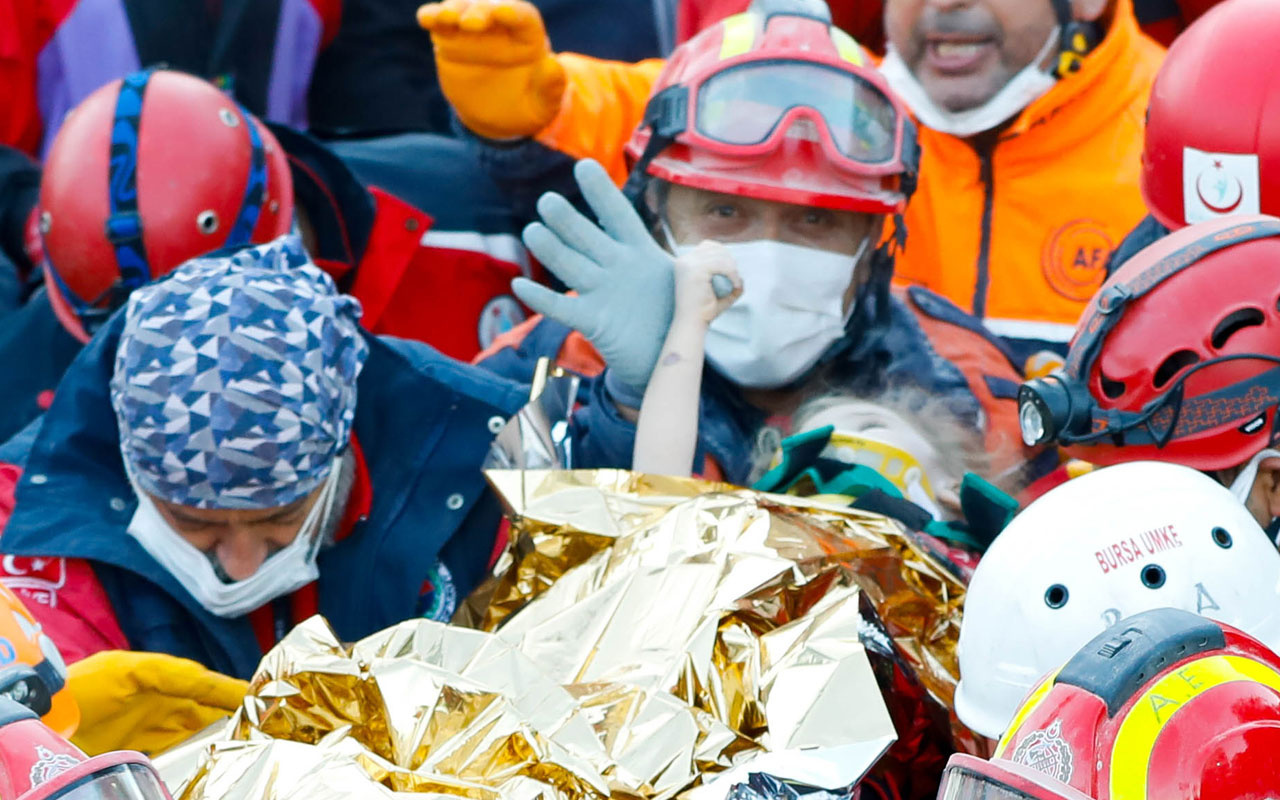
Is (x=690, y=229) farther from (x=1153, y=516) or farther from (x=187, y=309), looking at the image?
(x=1153, y=516)

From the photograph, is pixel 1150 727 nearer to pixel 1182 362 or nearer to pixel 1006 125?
pixel 1182 362

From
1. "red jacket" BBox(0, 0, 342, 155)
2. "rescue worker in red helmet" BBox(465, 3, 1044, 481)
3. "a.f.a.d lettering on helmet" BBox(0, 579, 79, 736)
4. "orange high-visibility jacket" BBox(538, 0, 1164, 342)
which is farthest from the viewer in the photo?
"red jacket" BBox(0, 0, 342, 155)

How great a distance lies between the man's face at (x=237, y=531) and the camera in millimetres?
2756

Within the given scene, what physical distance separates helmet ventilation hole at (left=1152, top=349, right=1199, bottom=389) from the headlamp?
98mm

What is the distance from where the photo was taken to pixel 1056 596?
6.75 feet

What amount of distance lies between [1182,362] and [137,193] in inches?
86.8

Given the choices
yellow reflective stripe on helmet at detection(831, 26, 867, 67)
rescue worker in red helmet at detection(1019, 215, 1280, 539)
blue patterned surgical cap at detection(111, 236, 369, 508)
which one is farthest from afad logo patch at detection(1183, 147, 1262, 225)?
blue patterned surgical cap at detection(111, 236, 369, 508)

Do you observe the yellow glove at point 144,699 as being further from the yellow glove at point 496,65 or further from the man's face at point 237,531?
the yellow glove at point 496,65

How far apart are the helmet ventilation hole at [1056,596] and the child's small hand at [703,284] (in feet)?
3.51

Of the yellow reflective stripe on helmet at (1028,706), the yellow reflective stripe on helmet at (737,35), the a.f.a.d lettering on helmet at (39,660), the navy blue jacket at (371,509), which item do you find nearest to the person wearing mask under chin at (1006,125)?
the yellow reflective stripe on helmet at (737,35)

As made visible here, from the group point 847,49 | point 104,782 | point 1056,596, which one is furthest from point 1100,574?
point 847,49

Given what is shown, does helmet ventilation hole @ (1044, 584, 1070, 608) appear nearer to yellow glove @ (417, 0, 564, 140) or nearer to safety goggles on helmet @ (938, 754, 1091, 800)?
safety goggles on helmet @ (938, 754, 1091, 800)

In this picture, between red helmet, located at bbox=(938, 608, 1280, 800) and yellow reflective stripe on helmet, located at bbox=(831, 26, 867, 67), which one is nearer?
red helmet, located at bbox=(938, 608, 1280, 800)

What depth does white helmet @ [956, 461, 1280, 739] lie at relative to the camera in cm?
200
